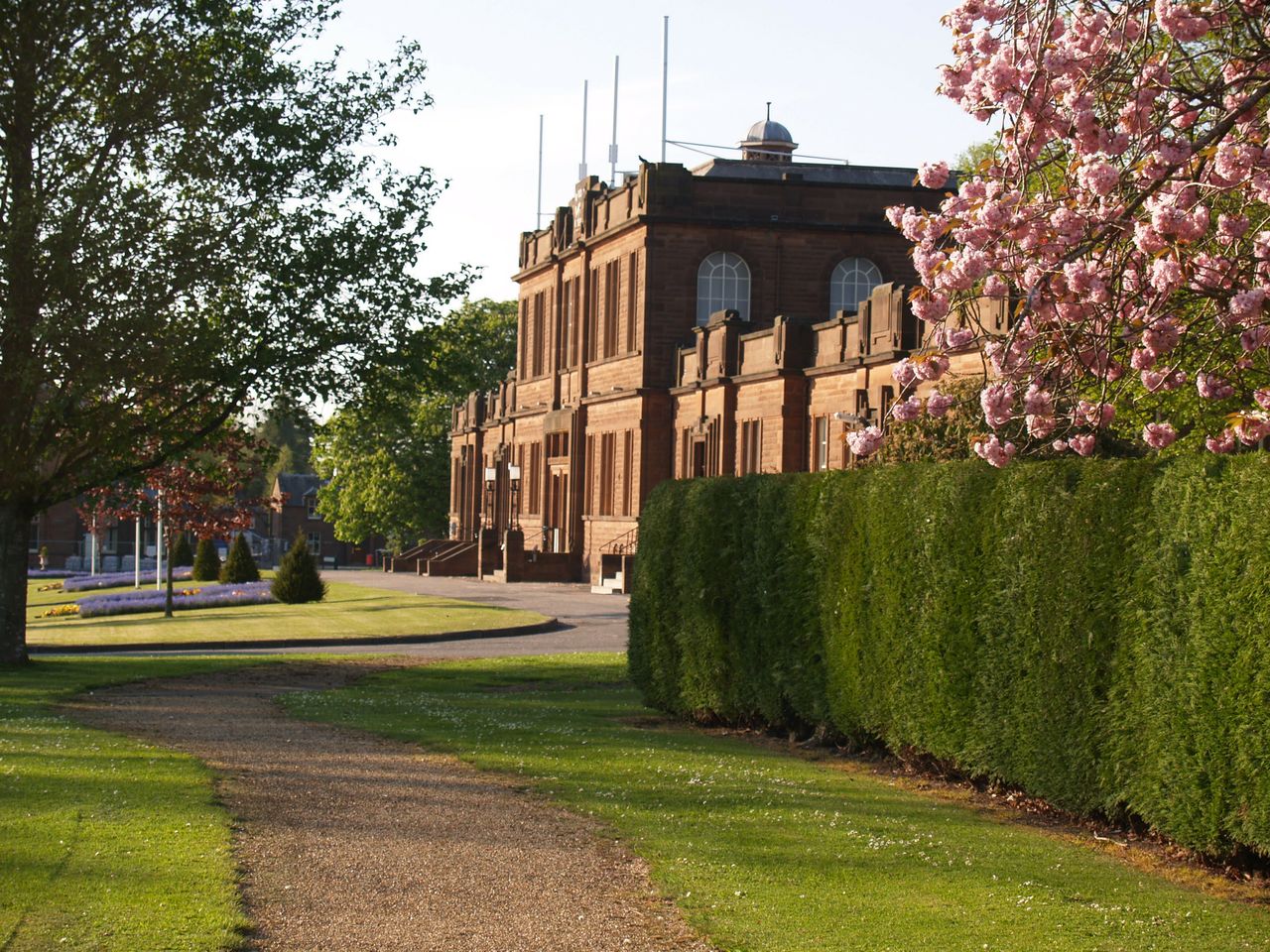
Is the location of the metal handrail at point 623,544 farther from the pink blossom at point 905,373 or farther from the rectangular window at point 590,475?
the pink blossom at point 905,373

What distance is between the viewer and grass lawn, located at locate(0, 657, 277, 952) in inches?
291

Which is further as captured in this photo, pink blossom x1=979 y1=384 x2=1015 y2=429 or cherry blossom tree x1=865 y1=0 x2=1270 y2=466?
pink blossom x1=979 y1=384 x2=1015 y2=429

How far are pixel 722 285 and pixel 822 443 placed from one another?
41.3 feet

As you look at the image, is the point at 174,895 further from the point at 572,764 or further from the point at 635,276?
the point at 635,276

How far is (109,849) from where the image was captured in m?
9.14

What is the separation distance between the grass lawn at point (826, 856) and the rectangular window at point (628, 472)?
126 feet

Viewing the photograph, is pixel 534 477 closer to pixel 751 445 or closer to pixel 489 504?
pixel 489 504

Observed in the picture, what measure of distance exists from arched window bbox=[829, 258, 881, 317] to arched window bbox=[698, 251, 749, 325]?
3033 millimetres

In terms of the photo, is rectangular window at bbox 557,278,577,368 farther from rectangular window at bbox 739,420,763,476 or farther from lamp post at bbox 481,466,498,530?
rectangular window at bbox 739,420,763,476

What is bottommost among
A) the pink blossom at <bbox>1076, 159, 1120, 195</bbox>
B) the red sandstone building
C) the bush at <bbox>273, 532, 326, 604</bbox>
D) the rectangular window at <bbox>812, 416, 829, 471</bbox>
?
the bush at <bbox>273, 532, 326, 604</bbox>

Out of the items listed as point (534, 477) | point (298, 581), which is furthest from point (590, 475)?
point (298, 581)

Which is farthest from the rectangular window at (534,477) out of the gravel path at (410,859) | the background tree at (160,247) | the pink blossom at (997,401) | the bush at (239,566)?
the pink blossom at (997,401)

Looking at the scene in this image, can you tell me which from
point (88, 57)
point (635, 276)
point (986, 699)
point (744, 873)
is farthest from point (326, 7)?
point (635, 276)

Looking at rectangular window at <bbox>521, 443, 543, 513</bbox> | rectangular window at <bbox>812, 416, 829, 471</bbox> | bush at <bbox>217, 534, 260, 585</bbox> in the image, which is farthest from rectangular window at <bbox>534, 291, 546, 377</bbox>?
rectangular window at <bbox>812, 416, 829, 471</bbox>
